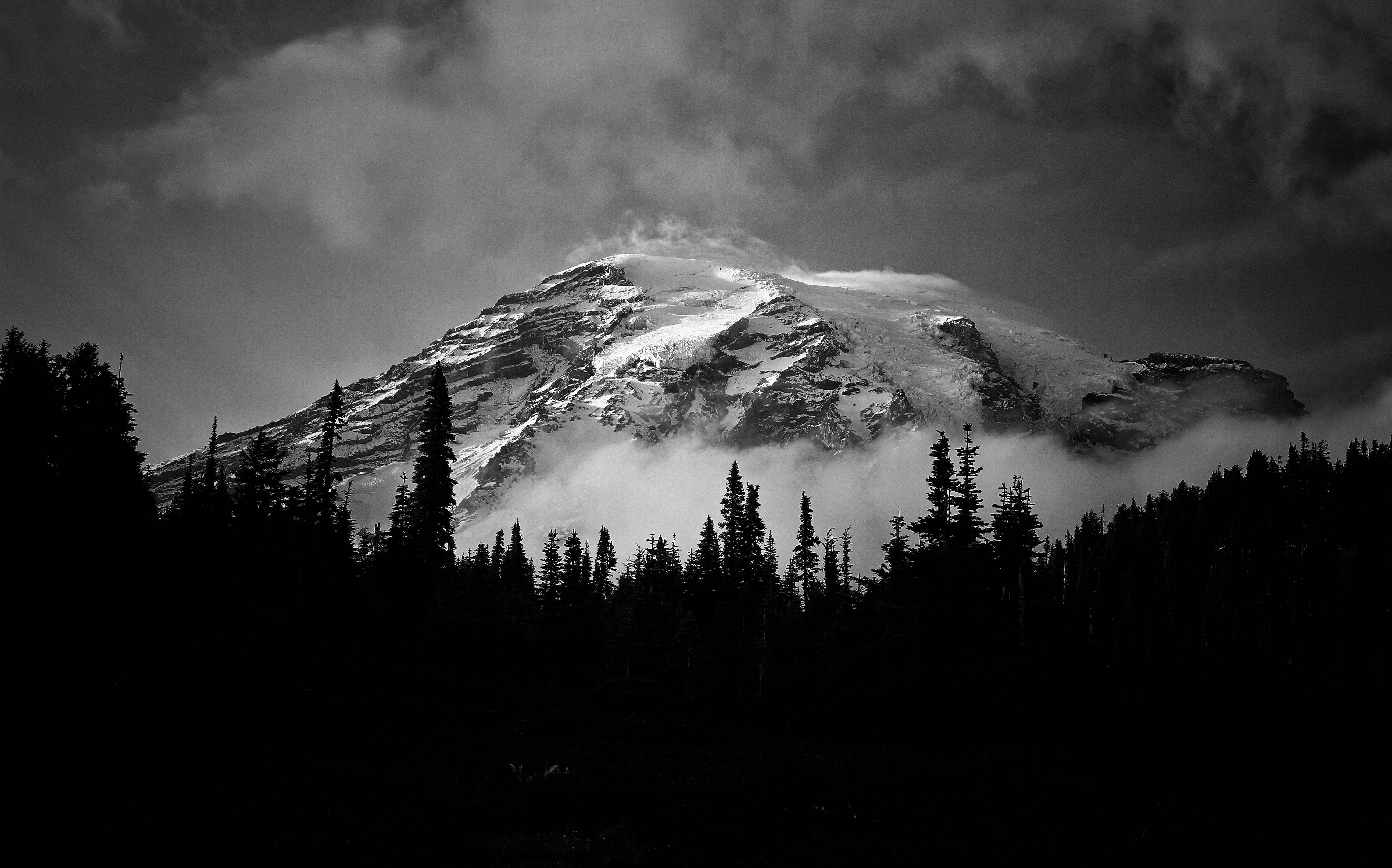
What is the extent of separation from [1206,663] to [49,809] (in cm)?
4616

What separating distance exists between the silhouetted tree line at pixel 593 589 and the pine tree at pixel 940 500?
0.50 ft

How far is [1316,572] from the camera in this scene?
85625mm

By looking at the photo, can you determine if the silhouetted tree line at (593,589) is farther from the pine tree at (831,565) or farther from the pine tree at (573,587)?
the pine tree at (831,565)

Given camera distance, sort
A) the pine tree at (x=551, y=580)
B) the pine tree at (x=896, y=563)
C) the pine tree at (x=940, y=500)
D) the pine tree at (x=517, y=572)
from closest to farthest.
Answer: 1. the pine tree at (x=896, y=563)
2. the pine tree at (x=940, y=500)
3. the pine tree at (x=551, y=580)
4. the pine tree at (x=517, y=572)

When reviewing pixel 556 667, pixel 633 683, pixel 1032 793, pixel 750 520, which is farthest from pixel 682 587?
pixel 1032 793

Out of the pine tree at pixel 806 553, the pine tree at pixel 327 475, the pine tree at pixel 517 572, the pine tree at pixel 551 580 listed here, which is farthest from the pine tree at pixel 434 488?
the pine tree at pixel 806 553

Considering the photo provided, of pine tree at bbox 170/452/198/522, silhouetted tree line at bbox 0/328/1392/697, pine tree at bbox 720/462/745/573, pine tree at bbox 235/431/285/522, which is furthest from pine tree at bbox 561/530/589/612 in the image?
pine tree at bbox 170/452/198/522

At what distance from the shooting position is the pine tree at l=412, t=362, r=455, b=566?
146 feet

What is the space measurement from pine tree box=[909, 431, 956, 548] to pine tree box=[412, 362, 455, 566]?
1052 inches

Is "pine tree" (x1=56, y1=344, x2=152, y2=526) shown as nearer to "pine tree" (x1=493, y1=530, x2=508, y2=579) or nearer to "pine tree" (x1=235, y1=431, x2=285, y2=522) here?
"pine tree" (x1=235, y1=431, x2=285, y2=522)

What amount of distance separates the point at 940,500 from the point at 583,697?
22.3 metres

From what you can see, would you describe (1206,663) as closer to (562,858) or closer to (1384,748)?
(1384,748)

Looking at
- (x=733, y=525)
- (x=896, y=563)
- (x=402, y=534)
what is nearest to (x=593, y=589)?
(x=733, y=525)

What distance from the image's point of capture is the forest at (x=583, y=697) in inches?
625
